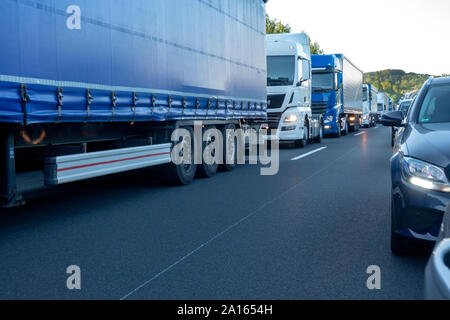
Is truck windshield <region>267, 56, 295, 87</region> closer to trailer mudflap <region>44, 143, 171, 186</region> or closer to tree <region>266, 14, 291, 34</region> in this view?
trailer mudflap <region>44, 143, 171, 186</region>

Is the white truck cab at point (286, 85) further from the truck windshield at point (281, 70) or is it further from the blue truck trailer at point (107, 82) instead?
the blue truck trailer at point (107, 82)

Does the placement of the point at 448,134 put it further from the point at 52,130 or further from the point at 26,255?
the point at 52,130

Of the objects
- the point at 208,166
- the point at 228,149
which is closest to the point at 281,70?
the point at 228,149

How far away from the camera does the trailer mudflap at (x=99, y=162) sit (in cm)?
671

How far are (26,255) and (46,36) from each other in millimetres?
2363

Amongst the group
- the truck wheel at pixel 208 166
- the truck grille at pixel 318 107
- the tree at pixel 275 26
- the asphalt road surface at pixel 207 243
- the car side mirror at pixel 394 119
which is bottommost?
the asphalt road surface at pixel 207 243

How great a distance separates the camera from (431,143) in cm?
477

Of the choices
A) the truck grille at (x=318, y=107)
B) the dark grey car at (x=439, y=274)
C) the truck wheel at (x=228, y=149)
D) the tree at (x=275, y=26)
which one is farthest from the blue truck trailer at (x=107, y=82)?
the tree at (x=275, y=26)

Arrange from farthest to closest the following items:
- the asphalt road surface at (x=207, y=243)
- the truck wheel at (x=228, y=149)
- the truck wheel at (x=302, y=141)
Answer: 1. the truck wheel at (x=302, y=141)
2. the truck wheel at (x=228, y=149)
3. the asphalt road surface at (x=207, y=243)

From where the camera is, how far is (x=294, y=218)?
7039 millimetres

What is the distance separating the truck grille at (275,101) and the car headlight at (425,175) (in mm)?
14896

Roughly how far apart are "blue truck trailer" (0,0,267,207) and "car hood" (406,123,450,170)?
3.86 metres
